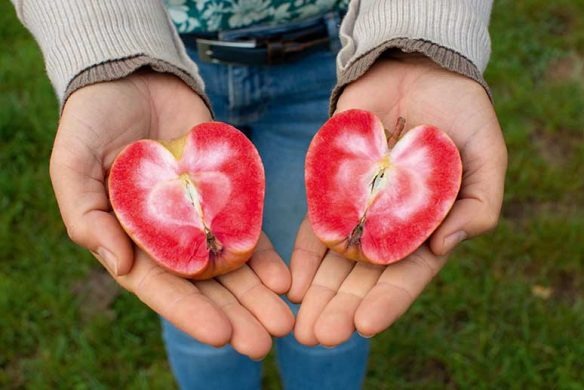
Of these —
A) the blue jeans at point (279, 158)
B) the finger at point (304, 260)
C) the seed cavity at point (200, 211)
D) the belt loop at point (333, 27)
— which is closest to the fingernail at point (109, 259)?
the seed cavity at point (200, 211)

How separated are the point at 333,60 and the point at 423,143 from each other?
0.37 m

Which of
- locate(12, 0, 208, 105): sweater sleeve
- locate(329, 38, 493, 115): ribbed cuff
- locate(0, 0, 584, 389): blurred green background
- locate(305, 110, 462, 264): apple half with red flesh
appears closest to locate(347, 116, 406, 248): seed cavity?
locate(305, 110, 462, 264): apple half with red flesh

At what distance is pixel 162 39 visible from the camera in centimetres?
151

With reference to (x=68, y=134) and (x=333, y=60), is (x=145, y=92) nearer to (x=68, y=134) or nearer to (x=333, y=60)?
(x=68, y=134)

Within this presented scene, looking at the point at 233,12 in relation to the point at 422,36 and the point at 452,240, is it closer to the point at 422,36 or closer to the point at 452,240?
the point at 422,36

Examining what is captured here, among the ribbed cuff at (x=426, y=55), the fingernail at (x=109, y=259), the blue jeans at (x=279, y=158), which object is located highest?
the ribbed cuff at (x=426, y=55)

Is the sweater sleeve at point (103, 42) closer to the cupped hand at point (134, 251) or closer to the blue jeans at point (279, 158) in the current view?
the cupped hand at point (134, 251)

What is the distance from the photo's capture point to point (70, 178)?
4.37ft

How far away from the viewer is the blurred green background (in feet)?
7.00

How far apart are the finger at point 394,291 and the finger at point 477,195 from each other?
3 cm

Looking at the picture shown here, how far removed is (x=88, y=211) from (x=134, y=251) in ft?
0.32

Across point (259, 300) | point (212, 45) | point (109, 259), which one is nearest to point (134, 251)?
point (109, 259)

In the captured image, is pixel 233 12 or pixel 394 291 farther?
pixel 233 12

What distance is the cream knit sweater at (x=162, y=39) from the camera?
146 centimetres
